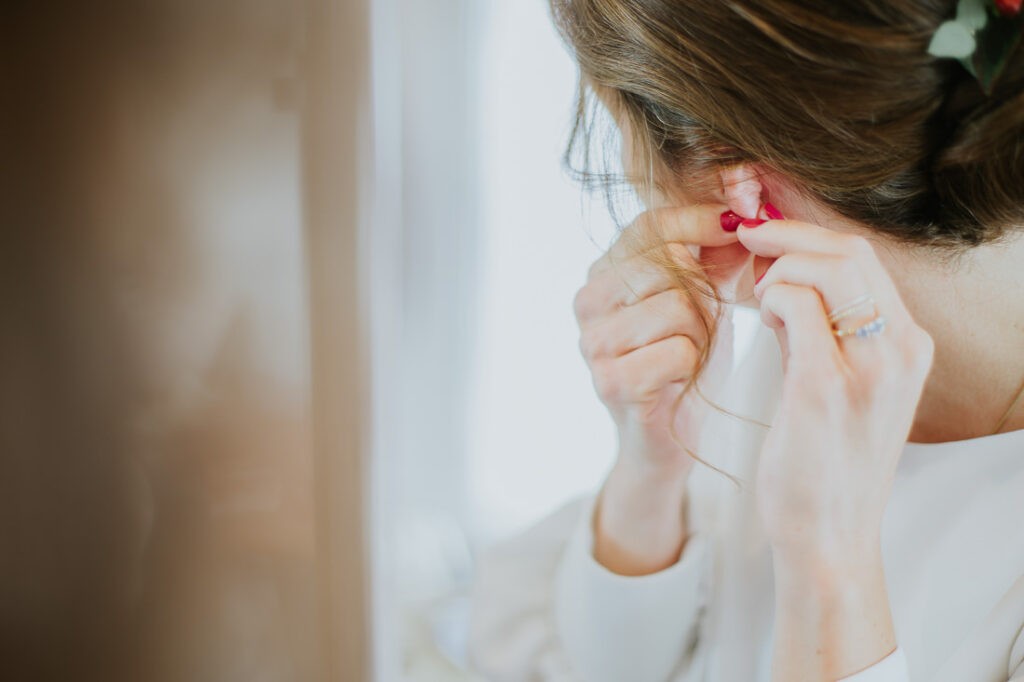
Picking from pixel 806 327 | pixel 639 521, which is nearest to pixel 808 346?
pixel 806 327

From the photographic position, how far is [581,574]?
28.1 inches

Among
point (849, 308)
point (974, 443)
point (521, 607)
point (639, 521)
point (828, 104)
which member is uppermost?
point (828, 104)

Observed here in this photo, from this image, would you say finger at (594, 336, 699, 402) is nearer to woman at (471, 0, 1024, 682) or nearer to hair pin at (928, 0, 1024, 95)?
woman at (471, 0, 1024, 682)

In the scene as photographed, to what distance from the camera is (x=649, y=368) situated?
0.61 m

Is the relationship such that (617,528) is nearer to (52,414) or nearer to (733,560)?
(733,560)

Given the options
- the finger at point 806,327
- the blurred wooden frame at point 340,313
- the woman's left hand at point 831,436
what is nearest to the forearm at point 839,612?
the woman's left hand at point 831,436

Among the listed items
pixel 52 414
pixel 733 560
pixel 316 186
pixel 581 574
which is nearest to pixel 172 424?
pixel 52 414

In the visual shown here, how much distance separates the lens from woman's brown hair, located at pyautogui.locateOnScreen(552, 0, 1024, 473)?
1.32ft

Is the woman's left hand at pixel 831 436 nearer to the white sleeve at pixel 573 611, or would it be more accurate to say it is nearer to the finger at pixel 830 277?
the finger at pixel 830 277

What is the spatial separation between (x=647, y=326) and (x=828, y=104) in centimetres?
22

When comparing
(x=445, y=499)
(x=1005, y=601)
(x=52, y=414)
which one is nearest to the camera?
(x=1005, y=601)

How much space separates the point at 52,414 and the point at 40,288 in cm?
10

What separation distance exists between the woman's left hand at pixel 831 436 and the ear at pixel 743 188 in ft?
0.10

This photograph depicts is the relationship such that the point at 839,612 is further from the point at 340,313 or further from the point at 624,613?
the point at 340,313
